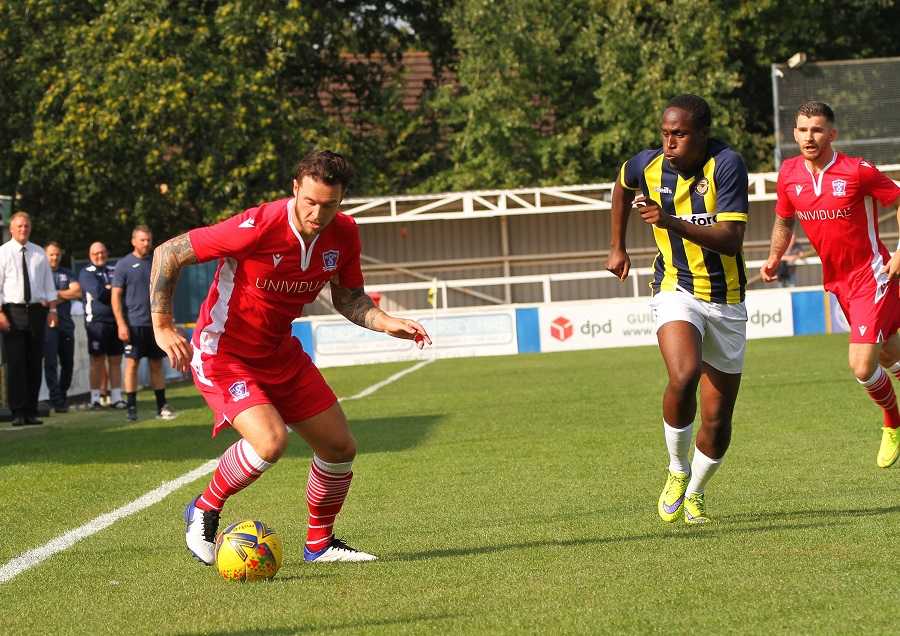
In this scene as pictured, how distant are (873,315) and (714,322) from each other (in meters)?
2.36

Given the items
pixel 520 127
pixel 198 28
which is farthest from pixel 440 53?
pixel 198 28

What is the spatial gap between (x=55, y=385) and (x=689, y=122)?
39.8 feet

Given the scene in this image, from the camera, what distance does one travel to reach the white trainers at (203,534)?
552cm

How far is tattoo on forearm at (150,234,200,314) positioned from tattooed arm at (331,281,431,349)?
0.78 meters

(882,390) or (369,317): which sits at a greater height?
(369,317)

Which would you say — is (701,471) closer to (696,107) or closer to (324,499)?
(696,107)

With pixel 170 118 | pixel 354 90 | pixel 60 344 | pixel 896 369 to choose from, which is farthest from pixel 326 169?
pixel 354 90

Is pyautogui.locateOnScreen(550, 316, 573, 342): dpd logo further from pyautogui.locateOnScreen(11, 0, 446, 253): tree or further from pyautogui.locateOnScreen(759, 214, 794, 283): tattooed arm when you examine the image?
pyautogui.locateOnScreen(759, 214, 794, 283): tattooed arm

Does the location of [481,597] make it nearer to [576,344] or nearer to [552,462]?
[552,462]

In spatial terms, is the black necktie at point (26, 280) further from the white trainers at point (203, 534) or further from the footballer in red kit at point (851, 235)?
the white trainers at point (203, 534)

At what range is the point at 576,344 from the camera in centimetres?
2494

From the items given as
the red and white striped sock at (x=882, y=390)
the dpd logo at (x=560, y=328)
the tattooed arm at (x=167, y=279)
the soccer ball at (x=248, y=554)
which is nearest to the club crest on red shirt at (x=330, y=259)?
the tattooed arm at (x=167, y=279)

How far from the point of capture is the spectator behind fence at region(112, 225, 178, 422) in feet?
45.8

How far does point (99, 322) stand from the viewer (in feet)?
52.6
